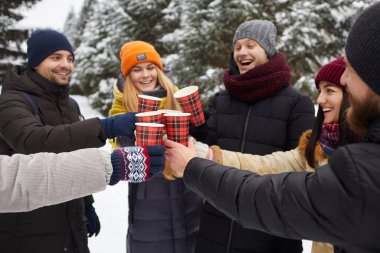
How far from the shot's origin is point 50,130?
7.09ft

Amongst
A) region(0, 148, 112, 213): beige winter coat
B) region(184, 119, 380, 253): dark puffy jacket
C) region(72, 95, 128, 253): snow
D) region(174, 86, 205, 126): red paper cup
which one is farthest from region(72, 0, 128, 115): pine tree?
region(184, 119, 380, 253): dark puffy jacket

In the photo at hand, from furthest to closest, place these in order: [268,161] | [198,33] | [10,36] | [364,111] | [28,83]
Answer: [10,36] < [198,33] < [28,83] < [268,161] < [364,111]

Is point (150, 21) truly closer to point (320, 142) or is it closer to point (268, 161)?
point (268, 161)

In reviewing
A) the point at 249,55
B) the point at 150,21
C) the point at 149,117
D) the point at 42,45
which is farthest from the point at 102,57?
the point at 149,117

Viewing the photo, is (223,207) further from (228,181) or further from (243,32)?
(243,32)

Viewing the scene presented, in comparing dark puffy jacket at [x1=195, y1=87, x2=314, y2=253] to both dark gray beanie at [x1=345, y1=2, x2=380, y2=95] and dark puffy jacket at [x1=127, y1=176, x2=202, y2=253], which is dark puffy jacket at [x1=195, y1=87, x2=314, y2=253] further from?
dark gray beanie at [x1=345, y1=2, x2=380, y2=95]

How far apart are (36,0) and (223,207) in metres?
18.9

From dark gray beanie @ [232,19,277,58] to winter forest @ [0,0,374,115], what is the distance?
9011mm

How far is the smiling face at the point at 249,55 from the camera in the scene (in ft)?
9.45

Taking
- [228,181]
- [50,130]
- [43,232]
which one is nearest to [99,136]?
[50,130]

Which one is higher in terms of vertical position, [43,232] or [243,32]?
[243,32]

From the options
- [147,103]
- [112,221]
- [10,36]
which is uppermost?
[147,103]

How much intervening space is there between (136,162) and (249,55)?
1.45m

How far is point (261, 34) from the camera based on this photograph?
2875mm
